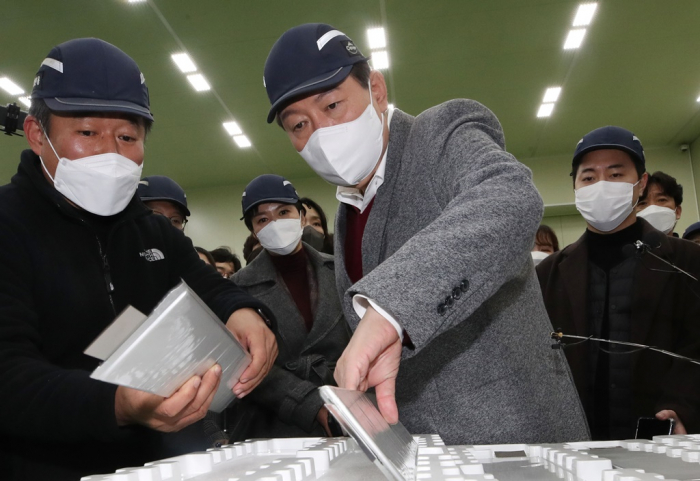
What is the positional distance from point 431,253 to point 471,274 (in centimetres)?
7

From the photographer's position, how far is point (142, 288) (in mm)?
1577

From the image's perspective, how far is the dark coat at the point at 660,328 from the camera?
7.28 ft

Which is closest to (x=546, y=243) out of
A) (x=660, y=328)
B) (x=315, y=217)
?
(x=315, y=217)

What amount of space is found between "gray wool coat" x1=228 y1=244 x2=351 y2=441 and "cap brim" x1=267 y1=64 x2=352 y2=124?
55.4 inches

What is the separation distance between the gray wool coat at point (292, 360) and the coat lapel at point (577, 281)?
3.24 feet

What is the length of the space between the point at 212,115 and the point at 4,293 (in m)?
7.70

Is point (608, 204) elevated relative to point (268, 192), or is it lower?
lower

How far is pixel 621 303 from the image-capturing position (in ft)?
8.11

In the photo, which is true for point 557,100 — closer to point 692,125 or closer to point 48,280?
point 692,125

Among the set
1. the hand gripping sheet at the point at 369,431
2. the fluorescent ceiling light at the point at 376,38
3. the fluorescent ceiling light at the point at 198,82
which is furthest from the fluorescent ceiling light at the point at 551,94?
the hand gripping sheet at the point at 369,431

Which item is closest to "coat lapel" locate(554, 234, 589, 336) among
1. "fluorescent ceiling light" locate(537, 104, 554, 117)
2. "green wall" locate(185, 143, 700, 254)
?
"fluorescent ceiling light" locate(537, 104, 554, 117)

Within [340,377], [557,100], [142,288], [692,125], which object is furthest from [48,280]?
[692,125]

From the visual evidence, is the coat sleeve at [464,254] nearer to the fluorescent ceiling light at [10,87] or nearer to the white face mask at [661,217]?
the white face mask at [661,217]

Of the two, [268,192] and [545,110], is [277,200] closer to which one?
[268,192]
